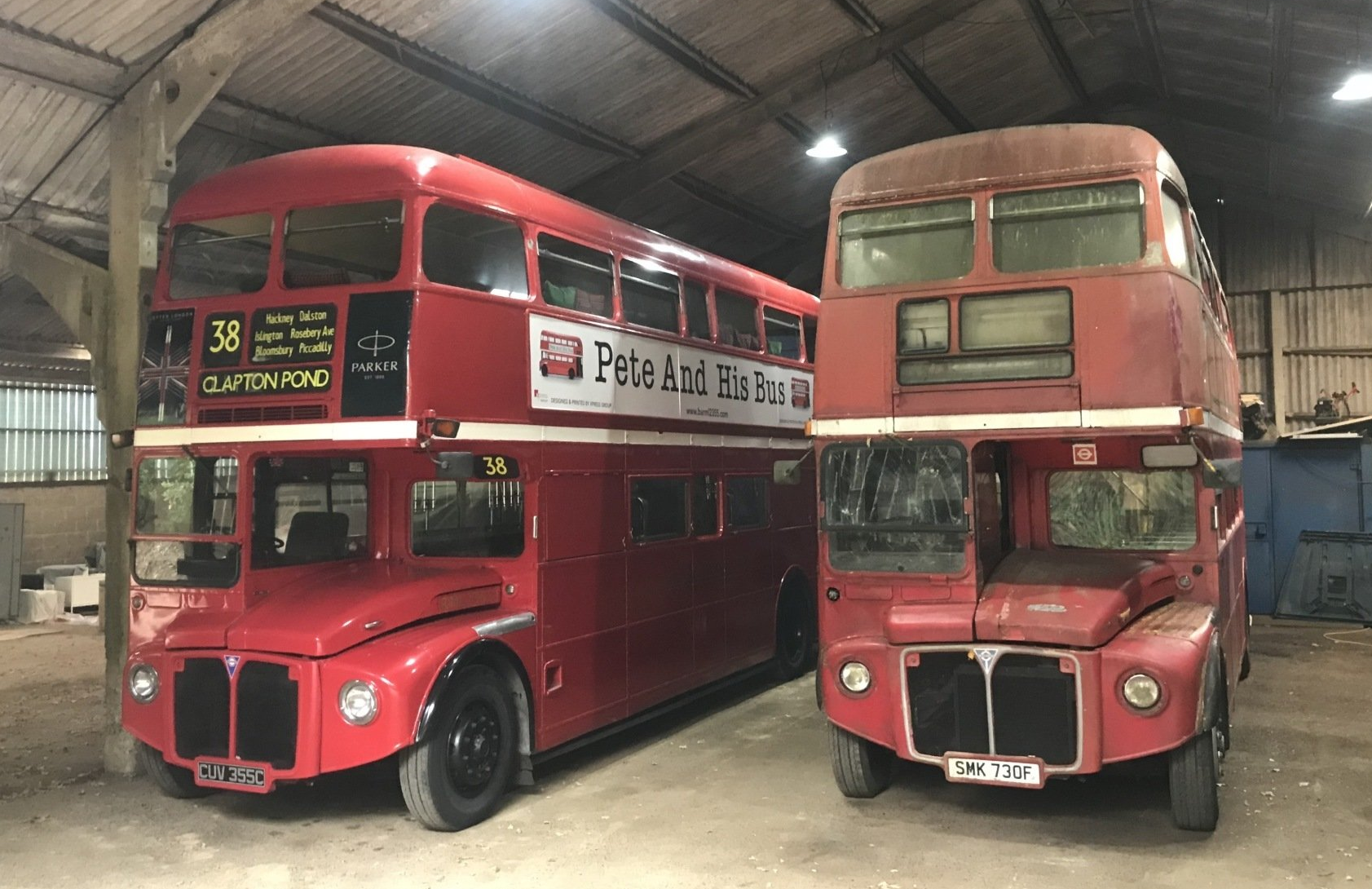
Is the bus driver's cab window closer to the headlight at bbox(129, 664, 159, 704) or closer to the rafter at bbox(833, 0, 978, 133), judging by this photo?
the headlight at bbox(129, 664, 159, 704)

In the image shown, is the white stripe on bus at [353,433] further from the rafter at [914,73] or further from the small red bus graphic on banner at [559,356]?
the rafter at [914,73]

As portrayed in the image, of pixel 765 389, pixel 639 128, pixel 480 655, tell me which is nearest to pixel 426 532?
pixel 480 655

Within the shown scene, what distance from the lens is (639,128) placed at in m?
11.5

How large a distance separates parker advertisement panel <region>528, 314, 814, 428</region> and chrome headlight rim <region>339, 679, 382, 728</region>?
201cm

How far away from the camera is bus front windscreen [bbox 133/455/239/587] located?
20.0 ft

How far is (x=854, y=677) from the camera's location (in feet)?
18.6

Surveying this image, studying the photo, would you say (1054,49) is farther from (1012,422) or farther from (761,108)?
(1012,422)

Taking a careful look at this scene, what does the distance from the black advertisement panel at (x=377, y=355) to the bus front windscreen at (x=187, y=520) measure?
0.97 m

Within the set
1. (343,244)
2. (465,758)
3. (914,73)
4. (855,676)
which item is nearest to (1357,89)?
(914,73)

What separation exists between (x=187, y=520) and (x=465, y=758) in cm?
214

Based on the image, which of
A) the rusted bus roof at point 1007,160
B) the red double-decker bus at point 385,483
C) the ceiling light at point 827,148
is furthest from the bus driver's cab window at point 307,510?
the ceiling light at point 827,148

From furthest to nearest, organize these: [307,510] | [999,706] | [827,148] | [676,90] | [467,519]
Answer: [827,148], [676,90], [467,519], [307,510], [999,706]

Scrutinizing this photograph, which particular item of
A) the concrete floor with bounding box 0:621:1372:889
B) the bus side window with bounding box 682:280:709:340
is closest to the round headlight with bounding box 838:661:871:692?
the concrete floor with bounding box 0:621:1372:889

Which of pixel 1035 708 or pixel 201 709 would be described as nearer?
pixel 1035 708
